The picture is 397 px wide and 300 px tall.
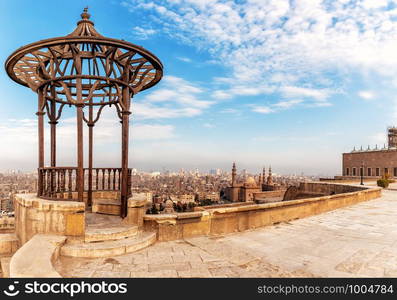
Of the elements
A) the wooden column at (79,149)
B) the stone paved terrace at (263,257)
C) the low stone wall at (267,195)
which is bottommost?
the low stone wall at (267,195)

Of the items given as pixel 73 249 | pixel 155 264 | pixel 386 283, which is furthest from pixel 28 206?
pixel 386 283

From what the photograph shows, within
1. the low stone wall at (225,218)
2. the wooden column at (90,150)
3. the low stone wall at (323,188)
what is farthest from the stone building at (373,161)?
the wooden column at (90,150)

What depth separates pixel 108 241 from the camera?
465 cm

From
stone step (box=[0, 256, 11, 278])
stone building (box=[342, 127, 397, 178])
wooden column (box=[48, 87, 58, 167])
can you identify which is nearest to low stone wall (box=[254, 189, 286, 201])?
stone building (box=[342, 127, 397, 178])

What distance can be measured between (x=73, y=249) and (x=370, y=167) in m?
53.6

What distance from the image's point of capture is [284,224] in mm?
7066

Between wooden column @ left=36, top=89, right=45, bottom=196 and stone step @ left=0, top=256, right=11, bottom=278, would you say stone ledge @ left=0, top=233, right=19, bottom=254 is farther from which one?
wooden column @ left=36, top=89, right=45, bottom=196

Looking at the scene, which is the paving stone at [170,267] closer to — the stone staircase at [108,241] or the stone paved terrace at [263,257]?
the stone paved terrace at [263,257]

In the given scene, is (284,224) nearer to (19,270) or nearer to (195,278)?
(195,278)

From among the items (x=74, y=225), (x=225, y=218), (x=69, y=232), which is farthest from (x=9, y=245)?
(x=225, y=218)

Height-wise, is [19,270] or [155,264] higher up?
[19,270]

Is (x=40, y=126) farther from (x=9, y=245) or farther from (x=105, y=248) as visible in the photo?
(x=105, y=248)

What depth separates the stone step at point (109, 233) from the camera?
15.2 feet

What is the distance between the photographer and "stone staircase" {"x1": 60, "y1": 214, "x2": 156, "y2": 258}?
4184 millimetres
